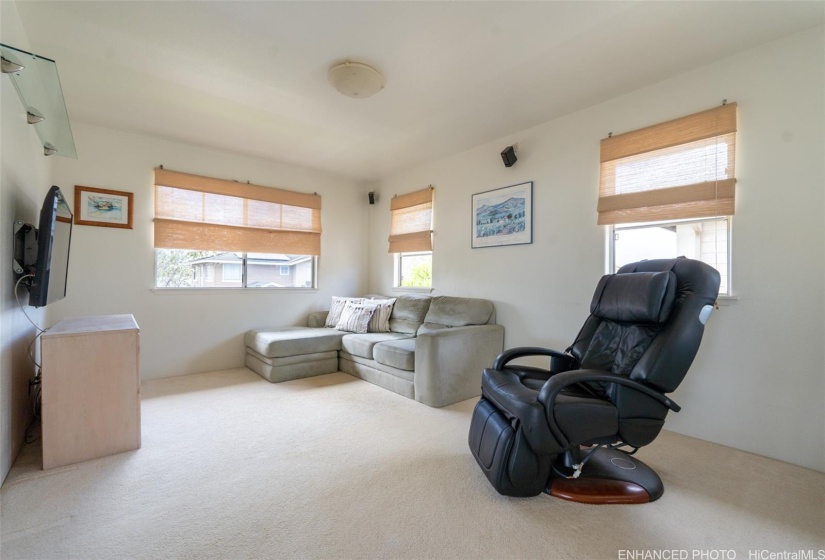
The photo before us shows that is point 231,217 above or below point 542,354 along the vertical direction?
above

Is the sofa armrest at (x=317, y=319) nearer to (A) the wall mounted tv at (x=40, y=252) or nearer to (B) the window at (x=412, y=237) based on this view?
(B) the window at (x=412, y=237)

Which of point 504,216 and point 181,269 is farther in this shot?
point 181,269

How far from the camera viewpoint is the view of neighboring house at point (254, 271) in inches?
161

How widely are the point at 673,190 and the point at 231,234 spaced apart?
172 inches

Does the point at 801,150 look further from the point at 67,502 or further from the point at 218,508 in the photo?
the point at 67,502

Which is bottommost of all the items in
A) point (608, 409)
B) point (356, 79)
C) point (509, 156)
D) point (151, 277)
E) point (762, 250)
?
point (608, 409)

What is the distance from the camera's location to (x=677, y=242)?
102 inches

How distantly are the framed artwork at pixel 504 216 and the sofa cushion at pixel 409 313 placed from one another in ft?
3.00

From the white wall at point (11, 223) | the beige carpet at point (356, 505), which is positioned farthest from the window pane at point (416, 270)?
the white wall at point (11, 223)

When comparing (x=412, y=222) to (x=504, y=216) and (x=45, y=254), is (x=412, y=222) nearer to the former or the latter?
(x=504, y=216)

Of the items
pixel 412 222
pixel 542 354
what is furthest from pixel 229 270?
pixel 542 354

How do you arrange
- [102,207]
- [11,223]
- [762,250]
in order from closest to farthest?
1. [11,223]
2. [762,250]
3. [102,207]

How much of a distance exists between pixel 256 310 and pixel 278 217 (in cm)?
122

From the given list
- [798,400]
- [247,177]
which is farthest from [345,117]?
[798,400]
